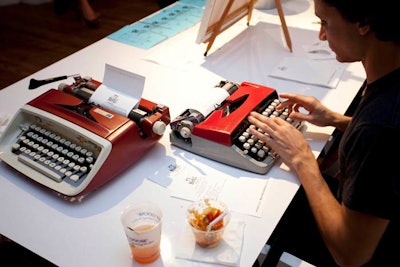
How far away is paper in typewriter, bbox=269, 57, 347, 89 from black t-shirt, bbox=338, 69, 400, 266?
0.71 metres

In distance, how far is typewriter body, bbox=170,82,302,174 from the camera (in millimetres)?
1137

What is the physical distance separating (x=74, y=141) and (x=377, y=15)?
83 cm

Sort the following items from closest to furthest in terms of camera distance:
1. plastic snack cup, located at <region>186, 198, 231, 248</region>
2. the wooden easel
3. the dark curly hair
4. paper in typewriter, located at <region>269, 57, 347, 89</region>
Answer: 1. the dark curly hair
2. plastic snack cup, located at <region>186, 198, 231, 248</region>
3. paper in typewriter, located at <region>269, 57, 347, 89</region>
4. the wooden easel

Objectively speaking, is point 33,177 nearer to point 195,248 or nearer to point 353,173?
point 195,248

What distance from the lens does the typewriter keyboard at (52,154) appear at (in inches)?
41.9

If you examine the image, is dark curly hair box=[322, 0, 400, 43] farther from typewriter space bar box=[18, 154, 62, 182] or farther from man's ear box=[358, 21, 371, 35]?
typewriter space bar box=[18, 154, 62, 182]

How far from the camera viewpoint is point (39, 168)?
108cm

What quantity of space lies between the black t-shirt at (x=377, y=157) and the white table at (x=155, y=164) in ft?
0.79

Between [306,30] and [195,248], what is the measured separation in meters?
1.46

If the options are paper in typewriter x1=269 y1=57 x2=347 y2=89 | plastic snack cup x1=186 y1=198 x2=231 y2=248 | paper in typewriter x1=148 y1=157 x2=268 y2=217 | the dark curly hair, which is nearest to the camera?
the dark curly hair

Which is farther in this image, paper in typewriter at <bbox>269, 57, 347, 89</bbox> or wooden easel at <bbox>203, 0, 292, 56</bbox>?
wooden easel at <bbox>203, 0, 292, 56</bbox>

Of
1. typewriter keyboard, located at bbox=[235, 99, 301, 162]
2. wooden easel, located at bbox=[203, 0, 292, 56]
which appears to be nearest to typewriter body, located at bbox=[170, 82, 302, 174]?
typewriter keyboard, located at bbox=[235, 99, 301, 162]

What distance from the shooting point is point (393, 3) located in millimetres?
790

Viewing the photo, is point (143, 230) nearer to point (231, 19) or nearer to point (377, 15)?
point (377, 15)
